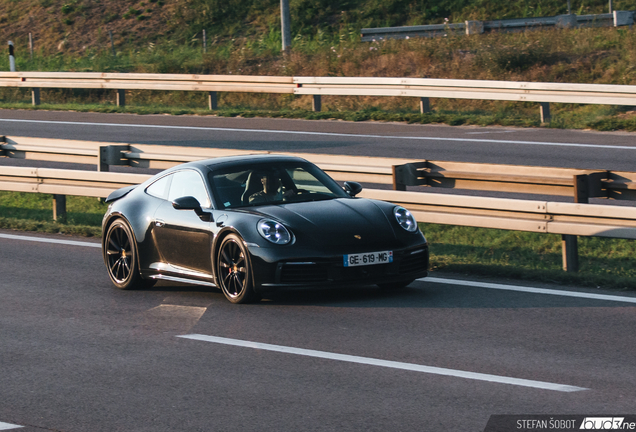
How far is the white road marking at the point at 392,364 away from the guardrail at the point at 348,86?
43.8ft

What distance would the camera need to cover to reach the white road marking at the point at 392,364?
6.12 meters

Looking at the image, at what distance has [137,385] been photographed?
A: 646 cm

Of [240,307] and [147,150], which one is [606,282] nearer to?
[240,307]

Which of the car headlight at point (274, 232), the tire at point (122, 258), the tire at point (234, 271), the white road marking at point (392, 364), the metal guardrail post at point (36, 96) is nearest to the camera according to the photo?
the white road marking at point (392, 364)

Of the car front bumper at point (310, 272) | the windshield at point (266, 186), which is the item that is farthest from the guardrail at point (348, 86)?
the car front bumper at point (310, 272)

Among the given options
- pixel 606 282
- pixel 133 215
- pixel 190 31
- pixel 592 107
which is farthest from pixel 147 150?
pixel 190 31

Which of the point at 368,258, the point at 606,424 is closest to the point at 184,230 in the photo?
the point at 368,258

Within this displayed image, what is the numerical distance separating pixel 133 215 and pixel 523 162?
768 centimetres

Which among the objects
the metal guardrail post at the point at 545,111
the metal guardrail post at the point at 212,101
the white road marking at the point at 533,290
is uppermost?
the metal guardrail post at the point at 212,101

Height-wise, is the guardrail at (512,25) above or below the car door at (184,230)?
above

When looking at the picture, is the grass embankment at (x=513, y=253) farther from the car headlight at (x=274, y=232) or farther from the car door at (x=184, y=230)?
the car door at (x=184, y=230)

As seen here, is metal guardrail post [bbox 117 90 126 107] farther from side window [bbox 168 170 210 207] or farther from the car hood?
the car hood

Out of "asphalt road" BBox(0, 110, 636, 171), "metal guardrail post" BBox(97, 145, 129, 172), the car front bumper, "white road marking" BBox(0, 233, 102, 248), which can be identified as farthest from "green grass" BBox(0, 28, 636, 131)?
the car front bumper

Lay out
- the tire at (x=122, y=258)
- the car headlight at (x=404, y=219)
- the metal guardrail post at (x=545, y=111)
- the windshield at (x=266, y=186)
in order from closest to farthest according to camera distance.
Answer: the car headlight at (x=404, y=219) < the windshield at (x=266, y=186) < the tire at (x=122, y=258) < the metal guardrail post at (x=545, y=111)
